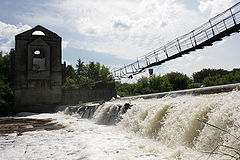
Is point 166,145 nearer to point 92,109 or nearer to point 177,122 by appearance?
point 177,122

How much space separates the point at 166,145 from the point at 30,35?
2704 cm

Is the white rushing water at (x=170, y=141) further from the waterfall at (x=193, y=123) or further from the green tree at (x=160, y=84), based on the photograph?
the green tree at (x=160, y=84)

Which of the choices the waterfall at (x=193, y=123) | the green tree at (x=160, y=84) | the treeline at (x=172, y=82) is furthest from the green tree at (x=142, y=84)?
the waterfall at (x=193, y=123)

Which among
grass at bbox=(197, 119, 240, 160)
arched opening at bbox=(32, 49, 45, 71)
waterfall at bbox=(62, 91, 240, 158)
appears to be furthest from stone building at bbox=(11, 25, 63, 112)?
grass at bbox=(197, 119, 240, 160)

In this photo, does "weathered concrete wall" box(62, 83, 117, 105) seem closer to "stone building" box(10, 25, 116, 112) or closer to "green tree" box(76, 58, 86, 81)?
"stone building" box(10, 25, 116, 112)

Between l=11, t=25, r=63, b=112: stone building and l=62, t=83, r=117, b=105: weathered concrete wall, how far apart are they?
162 centimetres

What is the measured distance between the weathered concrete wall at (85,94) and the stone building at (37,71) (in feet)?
5.33

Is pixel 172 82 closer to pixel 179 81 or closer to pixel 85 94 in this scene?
pixel 179 81

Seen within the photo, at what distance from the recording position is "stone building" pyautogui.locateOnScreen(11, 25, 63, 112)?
27.9m

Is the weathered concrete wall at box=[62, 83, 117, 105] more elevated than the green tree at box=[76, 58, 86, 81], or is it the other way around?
the green tree at box=[76, 58, 86, 81]

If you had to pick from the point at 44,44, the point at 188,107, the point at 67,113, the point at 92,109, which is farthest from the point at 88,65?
the point at 188,107

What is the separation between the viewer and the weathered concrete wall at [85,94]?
31.2 meters

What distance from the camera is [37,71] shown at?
28.7 metres

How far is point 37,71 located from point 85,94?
24.5ft
